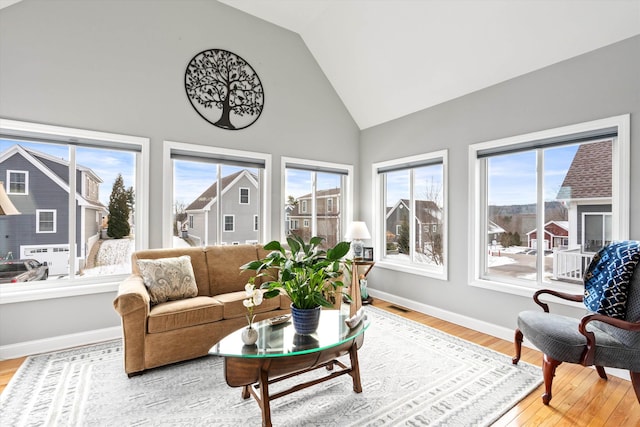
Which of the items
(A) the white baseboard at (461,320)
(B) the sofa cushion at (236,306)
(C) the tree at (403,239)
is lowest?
(A) the white baseboard at (461,320)

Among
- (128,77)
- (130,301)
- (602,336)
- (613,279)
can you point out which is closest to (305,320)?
(130,301)

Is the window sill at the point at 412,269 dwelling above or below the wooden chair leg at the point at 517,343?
above

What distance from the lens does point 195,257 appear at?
3326 millimetres

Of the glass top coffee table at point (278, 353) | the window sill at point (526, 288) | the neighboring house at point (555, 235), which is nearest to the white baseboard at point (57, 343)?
the glass top coffee table at point (278, 353)

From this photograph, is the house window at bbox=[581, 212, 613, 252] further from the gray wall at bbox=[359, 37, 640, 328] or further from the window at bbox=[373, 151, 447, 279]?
the window at bbox=[373, 151, 447, 279]

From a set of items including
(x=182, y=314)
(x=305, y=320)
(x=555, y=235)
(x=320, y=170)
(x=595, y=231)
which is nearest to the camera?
(x=305, y=320)

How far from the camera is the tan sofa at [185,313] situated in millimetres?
Result: 2408

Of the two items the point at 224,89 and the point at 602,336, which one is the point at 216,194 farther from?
the point at 602,336

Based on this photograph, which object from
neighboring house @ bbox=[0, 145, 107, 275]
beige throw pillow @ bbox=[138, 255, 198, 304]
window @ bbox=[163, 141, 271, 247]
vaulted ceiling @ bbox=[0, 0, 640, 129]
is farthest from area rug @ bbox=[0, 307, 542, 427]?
vaulted ceiling @ bbox=[0, 0, 640, 129]

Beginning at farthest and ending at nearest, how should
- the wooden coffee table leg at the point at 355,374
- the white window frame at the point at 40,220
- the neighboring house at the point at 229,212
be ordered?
the neighboring house at the point at 229,212 → the white window frame at the point at 40,220 → the wooden coffee table leg at the point at 355,374

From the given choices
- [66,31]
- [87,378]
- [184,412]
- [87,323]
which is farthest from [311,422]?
[66,31]

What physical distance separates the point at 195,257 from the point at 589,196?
12.7 ft

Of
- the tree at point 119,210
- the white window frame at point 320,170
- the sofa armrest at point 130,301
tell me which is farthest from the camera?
the white window frame at point 320,170

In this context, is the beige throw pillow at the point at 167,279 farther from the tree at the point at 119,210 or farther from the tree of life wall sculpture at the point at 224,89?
the tree of life wall sculpture at the point at 224,89
